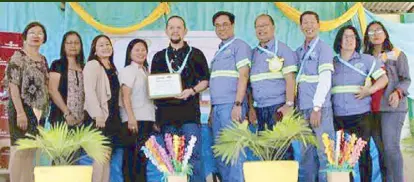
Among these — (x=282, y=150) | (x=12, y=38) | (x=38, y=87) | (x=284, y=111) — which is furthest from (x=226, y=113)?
(x=12, y=38)

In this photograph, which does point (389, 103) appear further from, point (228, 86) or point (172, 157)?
point (172, 157)

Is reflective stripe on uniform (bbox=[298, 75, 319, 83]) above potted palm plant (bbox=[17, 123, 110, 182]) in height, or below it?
above

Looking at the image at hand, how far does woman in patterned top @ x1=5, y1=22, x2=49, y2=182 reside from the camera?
4.80 meters

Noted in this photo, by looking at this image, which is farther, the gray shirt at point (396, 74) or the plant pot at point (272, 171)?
the gray shirt at point (396, 74)

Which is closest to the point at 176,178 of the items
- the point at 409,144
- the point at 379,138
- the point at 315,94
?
the point at 315,94

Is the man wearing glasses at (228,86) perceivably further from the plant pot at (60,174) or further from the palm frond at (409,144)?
the plant pot at (60,174)

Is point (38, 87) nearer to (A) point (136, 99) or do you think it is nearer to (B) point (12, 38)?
(A) point (136, 99)

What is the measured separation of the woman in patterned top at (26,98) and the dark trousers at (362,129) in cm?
231

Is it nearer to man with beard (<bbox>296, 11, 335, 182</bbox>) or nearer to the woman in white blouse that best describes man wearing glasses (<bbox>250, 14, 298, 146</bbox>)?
man with beard (<bbox>296, 11, 335, 182</bbox>)

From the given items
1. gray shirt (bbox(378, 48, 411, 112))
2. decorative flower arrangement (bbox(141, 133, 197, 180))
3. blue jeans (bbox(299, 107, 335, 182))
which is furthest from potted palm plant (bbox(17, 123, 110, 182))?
gray shirt (bbox(378, 48, 411, 112))

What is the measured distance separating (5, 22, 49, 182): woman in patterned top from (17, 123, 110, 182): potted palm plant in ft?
2.87

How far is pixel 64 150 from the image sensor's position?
3.84 m

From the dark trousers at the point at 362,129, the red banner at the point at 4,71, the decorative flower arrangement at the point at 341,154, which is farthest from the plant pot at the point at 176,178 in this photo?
the red banner at the point at 4,71

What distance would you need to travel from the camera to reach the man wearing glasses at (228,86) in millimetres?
4969
